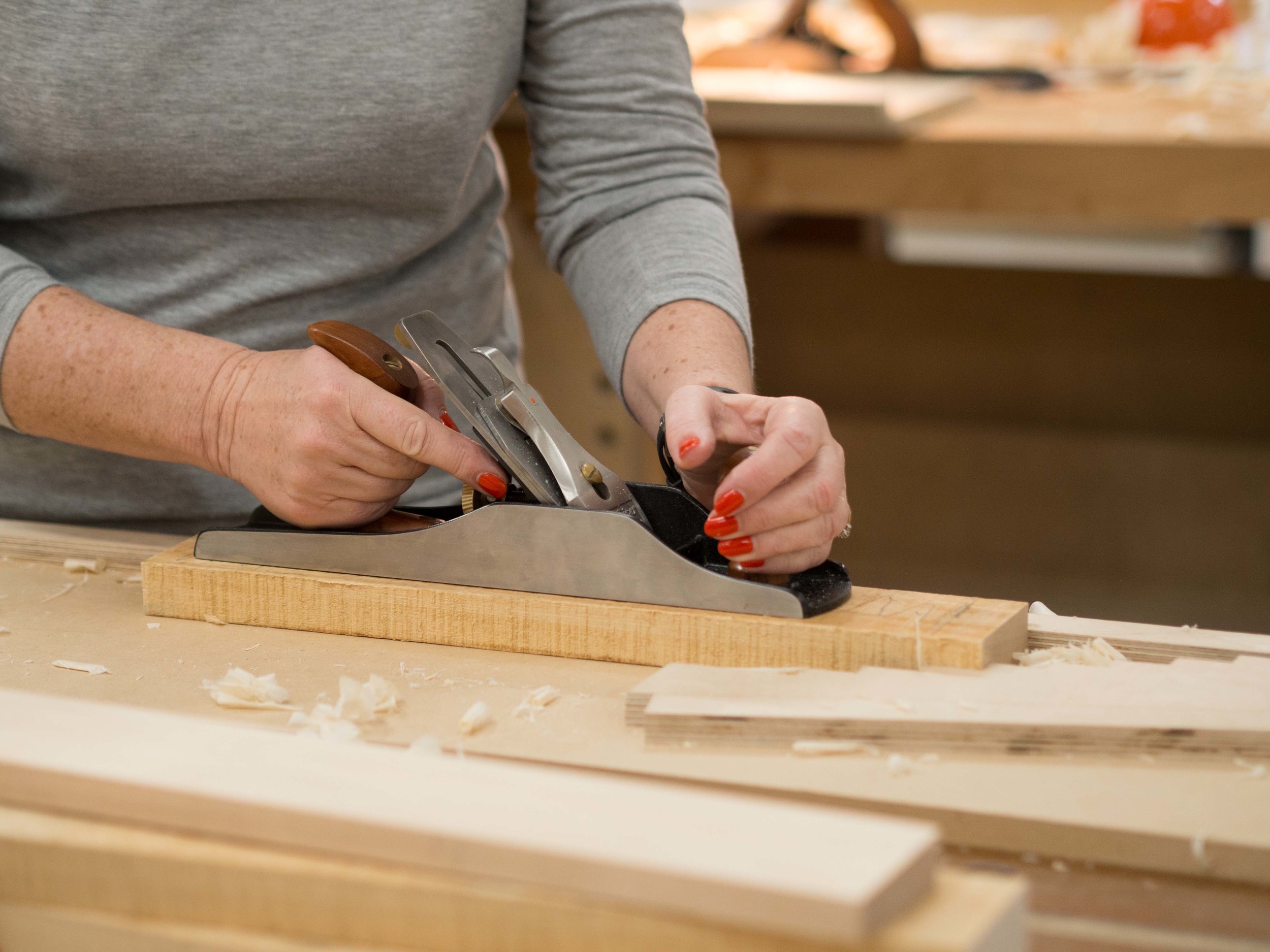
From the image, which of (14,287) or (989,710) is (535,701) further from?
(14,287)

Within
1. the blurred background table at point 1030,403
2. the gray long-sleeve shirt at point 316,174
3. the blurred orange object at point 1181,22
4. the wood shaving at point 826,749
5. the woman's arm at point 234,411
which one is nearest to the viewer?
the wood shaving at point 826,749

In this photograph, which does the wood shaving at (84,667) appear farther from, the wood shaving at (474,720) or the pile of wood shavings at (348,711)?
the wood shaving at (474,720)

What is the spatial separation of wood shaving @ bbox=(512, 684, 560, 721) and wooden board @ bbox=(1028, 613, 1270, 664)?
1.17ft

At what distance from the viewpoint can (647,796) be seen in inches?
A: 23.1

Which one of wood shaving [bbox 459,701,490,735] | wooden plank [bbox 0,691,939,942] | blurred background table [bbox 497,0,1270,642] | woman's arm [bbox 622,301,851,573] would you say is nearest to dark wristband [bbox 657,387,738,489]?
woman's arm [bbox 622,301,851,573]

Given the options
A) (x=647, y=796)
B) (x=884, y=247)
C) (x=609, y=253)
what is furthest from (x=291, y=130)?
(x=884, y=247)

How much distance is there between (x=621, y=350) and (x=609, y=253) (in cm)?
12

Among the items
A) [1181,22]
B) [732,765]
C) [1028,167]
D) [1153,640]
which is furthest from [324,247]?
[1181,22]

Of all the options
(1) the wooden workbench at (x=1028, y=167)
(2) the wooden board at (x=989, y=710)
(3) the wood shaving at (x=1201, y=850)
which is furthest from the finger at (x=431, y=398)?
(1) the wooden workbench at (x=1028, y=167)

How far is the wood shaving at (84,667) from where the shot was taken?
898 mm

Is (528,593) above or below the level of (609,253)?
below

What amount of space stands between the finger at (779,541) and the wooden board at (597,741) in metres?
0.11

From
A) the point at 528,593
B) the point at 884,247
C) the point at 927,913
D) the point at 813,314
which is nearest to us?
the point at 927,913

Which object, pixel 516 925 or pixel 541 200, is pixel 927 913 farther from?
pixel 541 200
